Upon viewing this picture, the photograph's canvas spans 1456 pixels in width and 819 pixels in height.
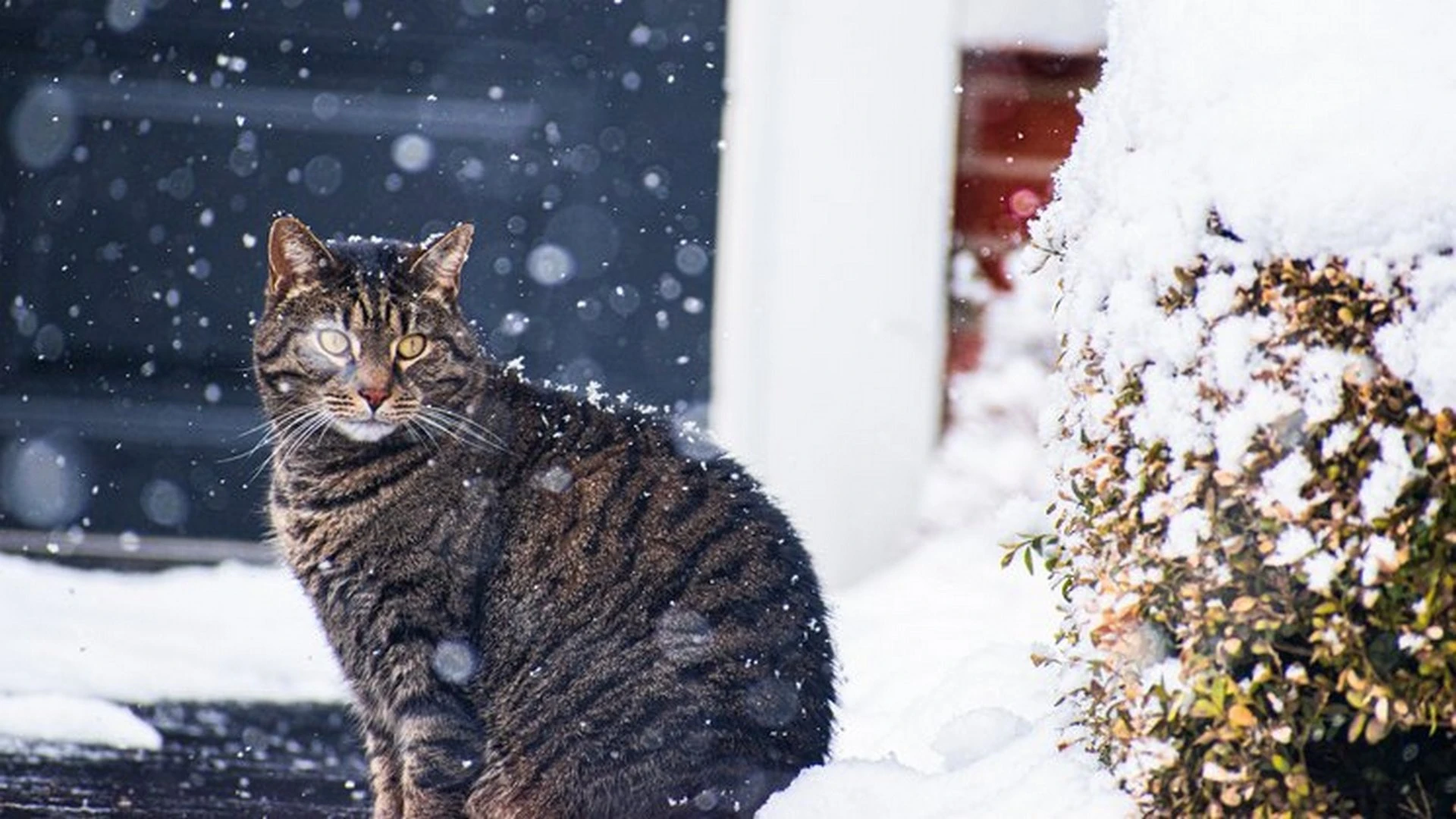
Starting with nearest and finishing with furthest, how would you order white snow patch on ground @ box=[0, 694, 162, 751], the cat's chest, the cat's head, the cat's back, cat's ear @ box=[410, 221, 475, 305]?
the cat's back, the cat's chest, the cat's head, cat's ear @ box=[410, 221, 475, 305], white snow patch on ground @ box=[0, 694, 162, 751]

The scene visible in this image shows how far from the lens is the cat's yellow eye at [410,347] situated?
10.7 ft

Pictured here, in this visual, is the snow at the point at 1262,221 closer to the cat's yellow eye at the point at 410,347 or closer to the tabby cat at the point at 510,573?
the tabby cat at the point at 510,573

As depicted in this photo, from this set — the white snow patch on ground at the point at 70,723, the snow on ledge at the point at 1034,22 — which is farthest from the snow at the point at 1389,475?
the snow on ledge at the point at 1034,22

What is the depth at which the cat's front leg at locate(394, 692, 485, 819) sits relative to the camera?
9.82 ft

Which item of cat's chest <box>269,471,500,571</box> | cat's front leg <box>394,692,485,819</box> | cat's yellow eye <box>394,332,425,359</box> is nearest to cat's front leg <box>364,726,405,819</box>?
cat's front leg <box>394,692,485,819</box>

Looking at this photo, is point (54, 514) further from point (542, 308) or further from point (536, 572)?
point (536, 572)

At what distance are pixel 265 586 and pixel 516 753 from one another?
2.56 m

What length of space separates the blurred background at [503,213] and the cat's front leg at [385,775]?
237 centimetres

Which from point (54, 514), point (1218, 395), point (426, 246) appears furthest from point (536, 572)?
point (54, 514)

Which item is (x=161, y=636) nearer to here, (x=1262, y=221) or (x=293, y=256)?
(x=293, y=256)

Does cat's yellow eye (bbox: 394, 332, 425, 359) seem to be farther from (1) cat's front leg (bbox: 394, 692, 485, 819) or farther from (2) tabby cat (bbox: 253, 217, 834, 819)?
(1) cat's front leg (bbox: 394, 692, 485, 819)

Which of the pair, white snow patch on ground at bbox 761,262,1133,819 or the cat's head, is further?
the cat's head

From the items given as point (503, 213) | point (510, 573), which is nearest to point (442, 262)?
point (510, 573)

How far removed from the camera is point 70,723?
399cm
